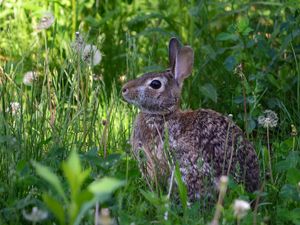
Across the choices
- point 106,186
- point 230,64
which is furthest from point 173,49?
point 106,186

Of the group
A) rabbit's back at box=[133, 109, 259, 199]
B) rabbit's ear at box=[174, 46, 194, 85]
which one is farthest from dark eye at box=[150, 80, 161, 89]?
rabbit's back at box=[133, 109, 259, 199]

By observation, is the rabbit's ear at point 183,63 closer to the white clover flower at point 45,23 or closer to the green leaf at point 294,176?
the white clover flower at point 45,23

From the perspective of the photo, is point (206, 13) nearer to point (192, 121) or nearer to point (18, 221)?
point (192, 121)

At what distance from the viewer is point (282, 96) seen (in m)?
5.82

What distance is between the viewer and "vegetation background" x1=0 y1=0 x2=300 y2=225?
3.63 meters

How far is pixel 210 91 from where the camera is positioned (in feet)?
18.9

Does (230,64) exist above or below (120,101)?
above

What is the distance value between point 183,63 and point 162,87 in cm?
26

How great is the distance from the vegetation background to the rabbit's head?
0.20 m

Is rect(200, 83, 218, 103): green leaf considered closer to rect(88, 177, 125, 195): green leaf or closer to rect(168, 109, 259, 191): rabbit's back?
rect(168, 109, 259, 191): rabbit's back

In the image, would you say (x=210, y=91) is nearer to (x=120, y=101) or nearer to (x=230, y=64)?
(x=230, y=64)

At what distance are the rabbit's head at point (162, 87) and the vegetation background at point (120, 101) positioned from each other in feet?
0.65

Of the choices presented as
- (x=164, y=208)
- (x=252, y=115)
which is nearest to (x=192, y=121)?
(x=252, y=115)

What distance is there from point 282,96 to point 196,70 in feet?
2.36
